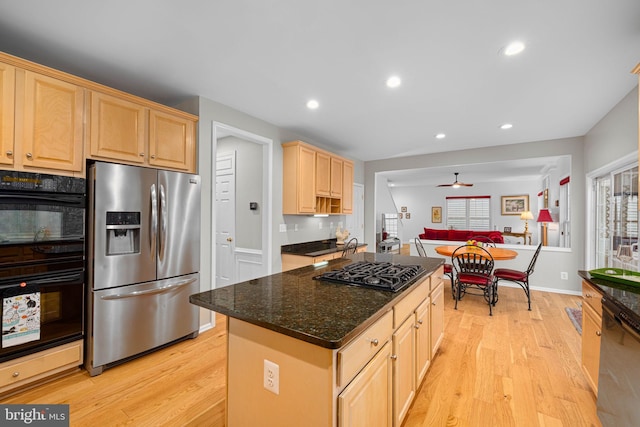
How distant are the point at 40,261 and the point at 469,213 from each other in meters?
11.3

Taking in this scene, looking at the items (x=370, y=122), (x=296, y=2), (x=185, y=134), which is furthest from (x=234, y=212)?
(x=296, y=2)

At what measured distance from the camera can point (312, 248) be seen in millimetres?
4527

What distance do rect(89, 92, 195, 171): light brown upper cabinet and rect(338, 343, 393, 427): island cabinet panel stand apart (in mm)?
2483

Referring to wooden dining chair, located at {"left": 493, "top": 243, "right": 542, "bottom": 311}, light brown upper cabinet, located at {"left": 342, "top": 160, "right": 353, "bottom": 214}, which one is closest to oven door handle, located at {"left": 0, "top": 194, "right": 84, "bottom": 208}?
light brown upper cabinet, located at {"left": 342, "top": 160, "right": 353, "bottom": 214}

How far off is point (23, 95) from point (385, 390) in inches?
115

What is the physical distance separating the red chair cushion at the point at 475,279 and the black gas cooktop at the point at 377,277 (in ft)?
6.65

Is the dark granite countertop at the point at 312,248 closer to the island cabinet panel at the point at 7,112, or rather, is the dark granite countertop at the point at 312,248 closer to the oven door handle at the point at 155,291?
the oven door handle at the point at 155,291

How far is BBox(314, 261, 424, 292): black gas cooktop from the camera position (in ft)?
5.21

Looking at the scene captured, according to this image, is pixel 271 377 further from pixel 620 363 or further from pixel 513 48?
pixel 513 48

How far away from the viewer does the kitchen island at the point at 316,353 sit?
100 centimetres

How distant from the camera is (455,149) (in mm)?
5164

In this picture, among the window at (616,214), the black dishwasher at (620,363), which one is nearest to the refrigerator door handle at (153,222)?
the black dishwasher at (620,363)

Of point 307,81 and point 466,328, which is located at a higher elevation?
point 307,81

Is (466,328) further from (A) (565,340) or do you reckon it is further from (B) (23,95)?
(B) (23,95)
